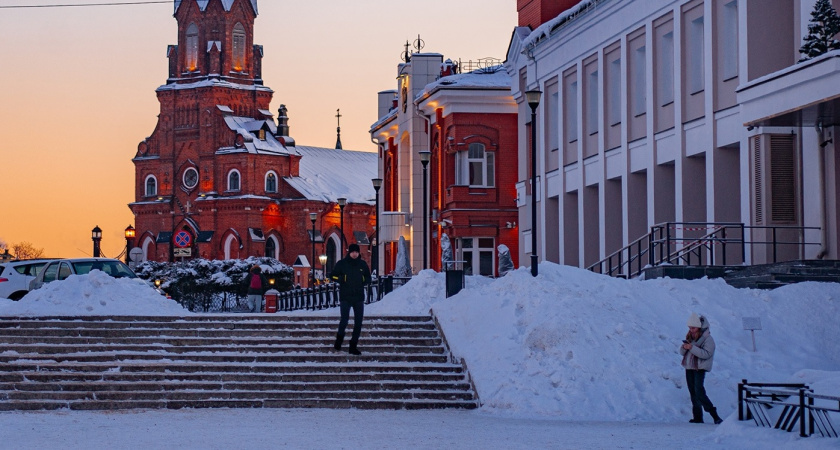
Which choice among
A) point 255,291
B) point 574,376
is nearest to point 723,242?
point 574,376

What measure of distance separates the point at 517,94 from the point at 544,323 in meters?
26.4

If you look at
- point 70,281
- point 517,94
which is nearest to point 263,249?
point 517,94

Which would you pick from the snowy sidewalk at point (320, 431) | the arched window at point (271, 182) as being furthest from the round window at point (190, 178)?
the snowy sidewalk at point (320, 431)

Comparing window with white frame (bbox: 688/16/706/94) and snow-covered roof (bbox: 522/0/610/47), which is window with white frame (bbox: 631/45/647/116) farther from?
window with white frame (bbox: 688/16/706/94)

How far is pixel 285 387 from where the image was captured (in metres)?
21.0

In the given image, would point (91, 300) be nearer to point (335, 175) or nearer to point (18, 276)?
point (18, 276)

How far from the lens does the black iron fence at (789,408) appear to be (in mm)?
14625

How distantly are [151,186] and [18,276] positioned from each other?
3102 inches

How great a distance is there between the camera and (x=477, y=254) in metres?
54.5

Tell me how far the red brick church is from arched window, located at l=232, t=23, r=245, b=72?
0.26 ft

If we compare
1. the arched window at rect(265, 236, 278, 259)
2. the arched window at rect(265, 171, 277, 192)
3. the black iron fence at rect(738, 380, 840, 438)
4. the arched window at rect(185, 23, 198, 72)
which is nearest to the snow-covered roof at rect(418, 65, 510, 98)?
the black iron fence at rect(738, 380, 840, 438)

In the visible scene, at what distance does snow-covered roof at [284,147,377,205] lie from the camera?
11556cm

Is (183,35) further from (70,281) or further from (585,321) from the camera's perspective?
(585,321)

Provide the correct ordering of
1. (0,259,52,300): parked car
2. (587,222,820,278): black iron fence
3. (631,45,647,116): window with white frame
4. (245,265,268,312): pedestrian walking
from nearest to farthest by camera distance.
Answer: (587,222,820,278): black iron fence < (0,259,52,300): parked car < (631,45,647,116): window with white frame < (245,265,268,312): pedestrian walking
